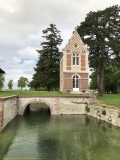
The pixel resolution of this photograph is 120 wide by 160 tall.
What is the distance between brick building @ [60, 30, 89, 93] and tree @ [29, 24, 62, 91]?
9665 millimetres

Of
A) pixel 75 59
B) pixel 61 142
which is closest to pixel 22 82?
pixel 75 59

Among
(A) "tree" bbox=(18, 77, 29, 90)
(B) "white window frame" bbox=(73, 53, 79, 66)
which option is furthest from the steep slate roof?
(A) "tree" bbox=(18, 77, 29, 90)

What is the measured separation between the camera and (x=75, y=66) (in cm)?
3061

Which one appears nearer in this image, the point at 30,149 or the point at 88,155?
the point at 88,155

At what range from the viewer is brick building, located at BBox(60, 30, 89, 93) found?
30.1 meters

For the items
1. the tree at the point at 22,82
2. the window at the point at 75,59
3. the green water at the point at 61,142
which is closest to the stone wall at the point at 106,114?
the green water at the point at 61,142

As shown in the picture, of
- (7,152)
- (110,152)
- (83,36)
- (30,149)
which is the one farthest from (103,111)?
(83,36)

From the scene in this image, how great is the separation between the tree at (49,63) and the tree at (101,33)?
33.5ft

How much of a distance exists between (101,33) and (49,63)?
13281 mm

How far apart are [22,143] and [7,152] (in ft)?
6.69

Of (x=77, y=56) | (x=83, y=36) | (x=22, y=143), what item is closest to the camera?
(x=22, y=143)

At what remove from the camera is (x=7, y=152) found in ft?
37.1

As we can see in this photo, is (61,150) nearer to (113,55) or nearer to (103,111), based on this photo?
(103,111)

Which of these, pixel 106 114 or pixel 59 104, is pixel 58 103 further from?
pixel 106 114
